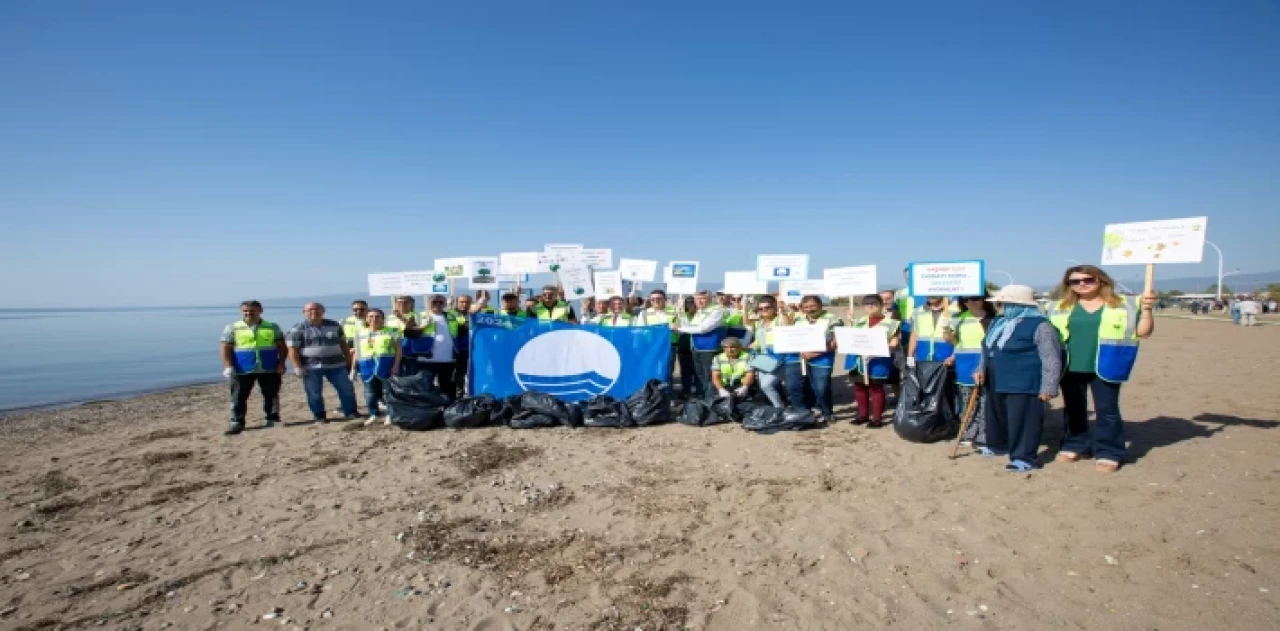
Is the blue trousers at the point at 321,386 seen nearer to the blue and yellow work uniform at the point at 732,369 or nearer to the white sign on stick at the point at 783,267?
the blue and yellow work uniform at the point at 732,369

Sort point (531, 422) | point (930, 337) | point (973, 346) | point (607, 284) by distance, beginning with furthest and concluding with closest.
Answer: point (607, 284) → point (531, 422) → point (930, 337) → point (973, 346)

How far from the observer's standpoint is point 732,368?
7.18m

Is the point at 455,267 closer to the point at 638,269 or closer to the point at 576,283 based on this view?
the point at 576,283

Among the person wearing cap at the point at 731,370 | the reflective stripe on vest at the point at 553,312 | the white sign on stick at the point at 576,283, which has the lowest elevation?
the person wearing cap at the point at 731,370

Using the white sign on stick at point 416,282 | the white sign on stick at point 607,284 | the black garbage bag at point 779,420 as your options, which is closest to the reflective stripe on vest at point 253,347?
the white sign on stick at point 416,282

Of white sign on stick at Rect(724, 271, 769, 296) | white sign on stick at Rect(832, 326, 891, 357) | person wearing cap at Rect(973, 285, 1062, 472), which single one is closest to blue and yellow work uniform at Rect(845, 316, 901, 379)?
white sign on stick at Rect(832, 326, 891, 357)

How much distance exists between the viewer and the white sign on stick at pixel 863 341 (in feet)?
20.1

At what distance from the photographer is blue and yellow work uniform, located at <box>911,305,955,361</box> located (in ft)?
19.2

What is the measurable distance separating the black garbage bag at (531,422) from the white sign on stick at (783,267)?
428 centimetres

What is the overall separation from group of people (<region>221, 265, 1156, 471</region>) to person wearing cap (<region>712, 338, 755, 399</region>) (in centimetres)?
2

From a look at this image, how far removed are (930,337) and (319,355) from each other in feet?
24.6

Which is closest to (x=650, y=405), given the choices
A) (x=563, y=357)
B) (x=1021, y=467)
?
(x=563, y=357)

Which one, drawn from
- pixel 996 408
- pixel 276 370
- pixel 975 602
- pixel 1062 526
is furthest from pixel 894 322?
pixel 276 370

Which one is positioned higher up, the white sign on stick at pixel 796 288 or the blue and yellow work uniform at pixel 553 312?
the white sign on stick at pixel 796 288
